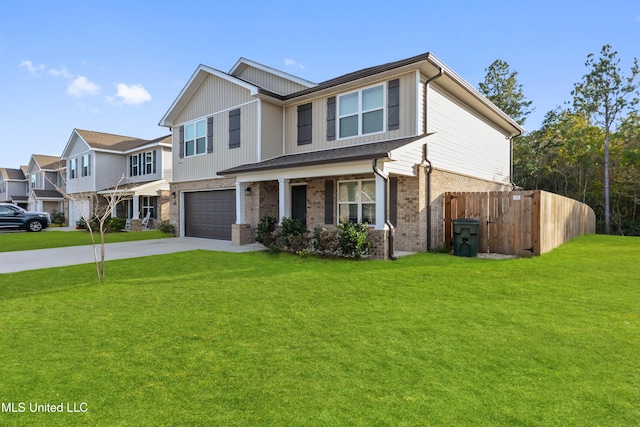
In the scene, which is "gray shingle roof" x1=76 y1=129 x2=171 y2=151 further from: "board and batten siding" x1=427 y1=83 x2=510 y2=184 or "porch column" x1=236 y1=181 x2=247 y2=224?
"board and batten siding" x1=427 y1=83 x2=510 y2=184

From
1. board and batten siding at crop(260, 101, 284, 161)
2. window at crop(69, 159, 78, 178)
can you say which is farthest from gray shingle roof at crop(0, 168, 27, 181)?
board and batten siding at crop(260, 101, 284, 161)

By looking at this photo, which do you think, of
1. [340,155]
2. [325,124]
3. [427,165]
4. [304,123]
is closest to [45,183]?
[304,123]

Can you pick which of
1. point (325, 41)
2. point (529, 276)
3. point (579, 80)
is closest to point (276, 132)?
point (325, 41)

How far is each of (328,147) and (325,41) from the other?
4.94 metres

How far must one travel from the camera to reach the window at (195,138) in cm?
1627

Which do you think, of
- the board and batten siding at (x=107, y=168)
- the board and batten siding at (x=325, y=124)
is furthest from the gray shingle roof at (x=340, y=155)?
the board and batten siding at (x=107, y=168)

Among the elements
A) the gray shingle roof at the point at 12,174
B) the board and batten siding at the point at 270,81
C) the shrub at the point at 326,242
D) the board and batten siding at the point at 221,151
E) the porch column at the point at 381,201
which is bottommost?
the shrub at the point at 326,242

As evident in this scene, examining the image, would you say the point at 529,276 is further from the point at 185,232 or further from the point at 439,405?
the point at 185,232

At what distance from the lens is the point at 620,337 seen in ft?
12.5

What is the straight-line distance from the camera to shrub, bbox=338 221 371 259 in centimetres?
931

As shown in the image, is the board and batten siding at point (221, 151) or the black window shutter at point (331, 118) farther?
the board and batten siding at point (221, 151)

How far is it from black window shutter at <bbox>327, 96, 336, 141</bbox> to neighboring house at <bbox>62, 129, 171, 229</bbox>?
14630 millimetres

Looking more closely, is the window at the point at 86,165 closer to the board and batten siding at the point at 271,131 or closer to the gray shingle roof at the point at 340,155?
the gray shingle roof at the point at 340,155

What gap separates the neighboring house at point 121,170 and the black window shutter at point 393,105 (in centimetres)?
1713
